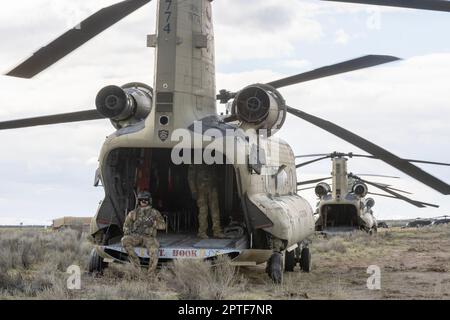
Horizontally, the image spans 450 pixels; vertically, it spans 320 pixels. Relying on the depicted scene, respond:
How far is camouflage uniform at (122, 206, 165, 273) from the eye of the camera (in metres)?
10.8

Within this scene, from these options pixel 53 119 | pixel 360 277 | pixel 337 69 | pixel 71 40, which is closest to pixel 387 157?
pixel 337 69

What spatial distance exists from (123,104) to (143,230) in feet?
8.25

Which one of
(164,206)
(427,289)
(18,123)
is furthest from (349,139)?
(18,123)

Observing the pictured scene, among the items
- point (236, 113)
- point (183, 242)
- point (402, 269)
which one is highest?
point (236, 113)

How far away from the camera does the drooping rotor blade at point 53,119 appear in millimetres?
11297

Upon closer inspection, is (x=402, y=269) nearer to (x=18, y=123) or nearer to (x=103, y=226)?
(x=103, y=226)

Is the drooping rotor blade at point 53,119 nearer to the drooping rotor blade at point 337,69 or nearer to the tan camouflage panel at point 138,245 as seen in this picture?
the tan camouflage panel at point 138,245

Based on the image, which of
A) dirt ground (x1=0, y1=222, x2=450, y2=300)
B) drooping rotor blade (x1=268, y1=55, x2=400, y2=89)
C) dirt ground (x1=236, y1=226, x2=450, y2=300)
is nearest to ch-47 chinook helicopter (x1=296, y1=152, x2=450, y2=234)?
dirt ground (x1=236, y1=226, x2=450, y2=300)

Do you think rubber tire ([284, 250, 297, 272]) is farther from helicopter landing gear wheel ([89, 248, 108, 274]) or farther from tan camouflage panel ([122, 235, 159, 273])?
helicopter landing gear wheel ([89, 248, 108, 274])

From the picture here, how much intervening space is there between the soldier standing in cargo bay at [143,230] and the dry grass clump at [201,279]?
1.50 ft

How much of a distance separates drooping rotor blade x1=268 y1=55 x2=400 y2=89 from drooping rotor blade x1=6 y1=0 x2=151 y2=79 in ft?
11.5

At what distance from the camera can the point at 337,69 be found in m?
11.1
